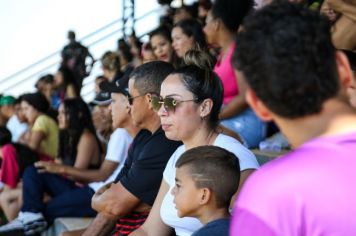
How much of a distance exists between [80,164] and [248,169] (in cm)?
289

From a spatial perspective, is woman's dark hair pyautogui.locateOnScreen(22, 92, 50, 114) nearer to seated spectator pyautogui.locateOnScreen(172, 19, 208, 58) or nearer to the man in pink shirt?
seated spectator pyautogui.locateOnScreen(172, 19, 208, 58)

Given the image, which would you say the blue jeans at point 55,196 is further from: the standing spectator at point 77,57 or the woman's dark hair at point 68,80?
the standing spectator at point 77,57

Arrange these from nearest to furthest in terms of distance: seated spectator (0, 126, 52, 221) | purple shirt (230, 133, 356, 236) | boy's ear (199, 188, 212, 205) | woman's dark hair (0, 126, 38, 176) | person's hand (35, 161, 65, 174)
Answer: purple shirt (230, 133, 356, 236) → boy's ear (199, 188, 212, 205) → person's hand (35, 161, 65, 174) → seated spectator (0, 126, 52, 221) → woman's dark hair (0, 126, 38, 176)

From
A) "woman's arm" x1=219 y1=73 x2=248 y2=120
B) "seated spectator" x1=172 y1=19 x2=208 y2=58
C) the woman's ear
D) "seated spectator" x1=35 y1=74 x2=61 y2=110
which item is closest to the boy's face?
the woman's ear

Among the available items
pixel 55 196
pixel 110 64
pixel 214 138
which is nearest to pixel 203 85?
pixel 214 138

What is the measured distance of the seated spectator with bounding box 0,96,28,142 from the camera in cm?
839

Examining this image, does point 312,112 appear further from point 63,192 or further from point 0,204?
point 0,204

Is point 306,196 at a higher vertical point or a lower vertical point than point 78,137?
higher

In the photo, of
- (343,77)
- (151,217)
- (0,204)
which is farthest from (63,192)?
(343,77)

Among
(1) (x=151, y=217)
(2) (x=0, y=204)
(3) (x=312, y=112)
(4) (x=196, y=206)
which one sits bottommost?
(2) (x=0, y=204)

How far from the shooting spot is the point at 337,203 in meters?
1.39

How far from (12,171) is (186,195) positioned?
395 cm

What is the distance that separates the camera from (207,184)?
2611 mm

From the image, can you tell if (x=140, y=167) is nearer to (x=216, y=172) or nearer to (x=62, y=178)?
(x=216, y=172)
